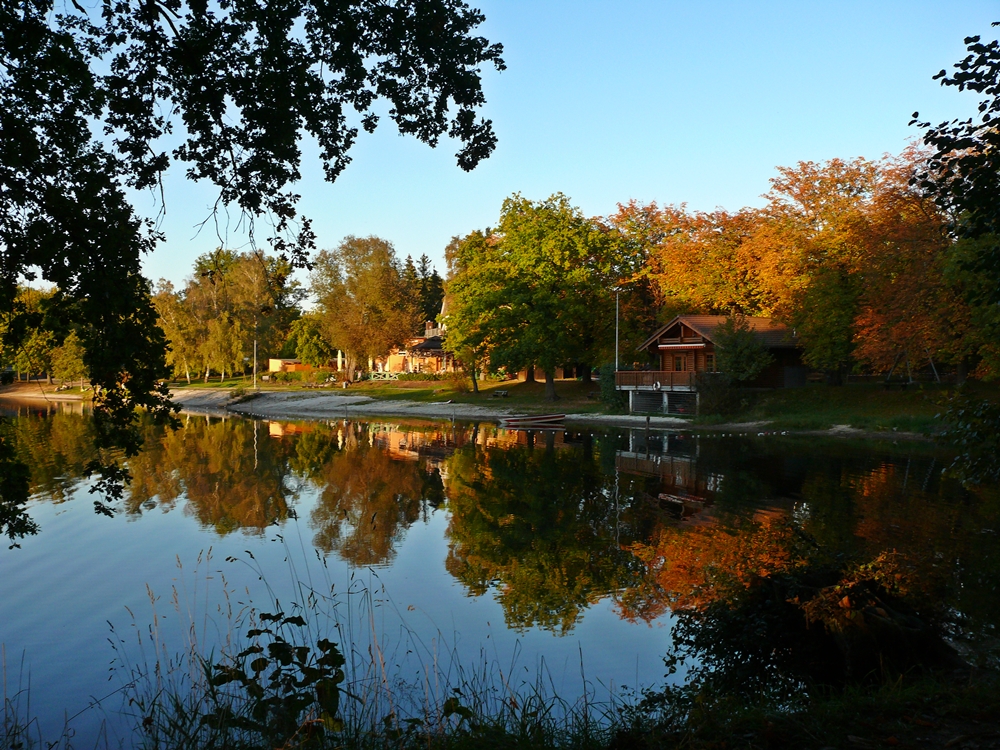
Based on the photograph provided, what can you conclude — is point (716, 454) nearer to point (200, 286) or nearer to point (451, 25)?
point (451, 25)

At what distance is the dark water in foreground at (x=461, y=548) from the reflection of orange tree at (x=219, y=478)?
0.51ft

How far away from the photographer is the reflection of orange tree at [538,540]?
1281 cm

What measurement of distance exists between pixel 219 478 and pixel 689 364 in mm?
34888

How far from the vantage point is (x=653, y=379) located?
4747 centimetres

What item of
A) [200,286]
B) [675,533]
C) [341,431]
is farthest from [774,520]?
[200,286]

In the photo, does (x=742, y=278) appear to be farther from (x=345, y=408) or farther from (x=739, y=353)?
(x=345, y=408)

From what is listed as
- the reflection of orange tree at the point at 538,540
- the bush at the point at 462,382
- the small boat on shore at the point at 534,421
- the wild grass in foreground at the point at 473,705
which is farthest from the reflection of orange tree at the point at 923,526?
the bush at the point at 462,382

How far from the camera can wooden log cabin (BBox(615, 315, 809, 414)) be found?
47.2 metres

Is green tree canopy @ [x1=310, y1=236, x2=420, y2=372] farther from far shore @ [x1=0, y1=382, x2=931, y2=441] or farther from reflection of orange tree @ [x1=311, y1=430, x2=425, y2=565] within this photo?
reflection of orange tree @ [x1=311, y1=430, x2=425, y2=565]

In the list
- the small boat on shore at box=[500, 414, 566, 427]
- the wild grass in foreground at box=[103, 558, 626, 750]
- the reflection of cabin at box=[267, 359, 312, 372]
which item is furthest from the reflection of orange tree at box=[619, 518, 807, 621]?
the reflection of cabin at box=[267, 359, 312, 372]

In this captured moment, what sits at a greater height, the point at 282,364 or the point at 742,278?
the point at 742,278

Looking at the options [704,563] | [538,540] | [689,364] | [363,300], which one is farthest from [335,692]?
[363,300]

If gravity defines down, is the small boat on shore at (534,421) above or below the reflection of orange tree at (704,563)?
below

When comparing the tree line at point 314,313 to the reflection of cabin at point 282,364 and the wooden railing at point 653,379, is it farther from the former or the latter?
the wooden railing at point 653,379
